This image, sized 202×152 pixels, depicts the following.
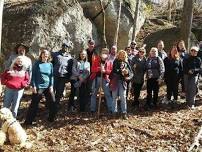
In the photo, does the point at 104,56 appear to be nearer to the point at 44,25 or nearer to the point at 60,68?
the point at 60,68

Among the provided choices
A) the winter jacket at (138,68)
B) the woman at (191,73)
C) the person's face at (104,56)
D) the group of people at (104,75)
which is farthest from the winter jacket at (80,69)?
the woman at (191,73)

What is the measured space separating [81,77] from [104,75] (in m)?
0.66

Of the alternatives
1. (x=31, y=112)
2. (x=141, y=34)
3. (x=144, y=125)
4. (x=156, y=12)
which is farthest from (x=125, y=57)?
(x=156, y=12)

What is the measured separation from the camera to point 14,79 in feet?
37.2

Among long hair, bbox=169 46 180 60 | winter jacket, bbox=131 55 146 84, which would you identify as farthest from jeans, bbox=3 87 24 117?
long hair, bbox=169 46 180 60

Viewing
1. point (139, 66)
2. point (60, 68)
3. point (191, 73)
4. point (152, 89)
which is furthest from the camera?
point (152, 89)

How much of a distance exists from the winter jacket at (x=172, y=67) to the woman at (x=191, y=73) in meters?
0.20

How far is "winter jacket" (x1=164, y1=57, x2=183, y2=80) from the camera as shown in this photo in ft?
42.9

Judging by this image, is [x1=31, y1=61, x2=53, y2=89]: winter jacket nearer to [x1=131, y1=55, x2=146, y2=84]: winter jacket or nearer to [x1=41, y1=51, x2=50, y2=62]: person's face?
[x1=41, y1=51, x2=50, y2=62]: person's face

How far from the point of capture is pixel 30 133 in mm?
11391

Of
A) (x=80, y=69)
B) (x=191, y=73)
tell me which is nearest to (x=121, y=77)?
(x=80, y=69)

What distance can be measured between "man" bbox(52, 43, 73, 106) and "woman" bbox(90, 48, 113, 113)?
0.72 m

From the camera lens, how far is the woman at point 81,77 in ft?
41.9

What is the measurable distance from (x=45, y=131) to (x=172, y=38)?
483 inches
